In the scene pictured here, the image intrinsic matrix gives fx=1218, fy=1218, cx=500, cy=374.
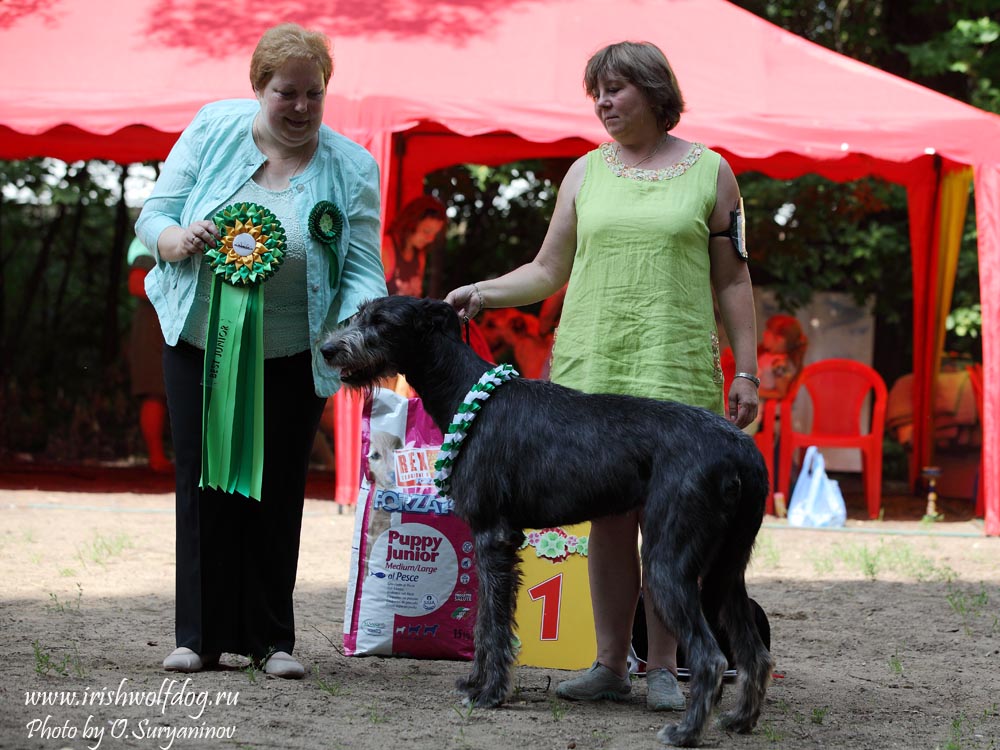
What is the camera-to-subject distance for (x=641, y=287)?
12.6 ft

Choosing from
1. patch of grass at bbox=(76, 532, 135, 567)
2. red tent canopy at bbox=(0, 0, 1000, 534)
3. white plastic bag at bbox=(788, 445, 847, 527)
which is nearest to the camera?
patch of grass at bbox=(76, 532, 135, 567)

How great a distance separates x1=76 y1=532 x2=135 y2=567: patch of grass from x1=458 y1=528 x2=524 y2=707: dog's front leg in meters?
3.53

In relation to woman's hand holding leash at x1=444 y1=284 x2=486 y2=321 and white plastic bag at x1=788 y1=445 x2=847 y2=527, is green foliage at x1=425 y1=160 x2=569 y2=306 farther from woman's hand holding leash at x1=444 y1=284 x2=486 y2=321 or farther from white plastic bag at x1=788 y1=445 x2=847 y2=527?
woman's hand holding leash at x1=444 y1=284 x2=486 y2=321

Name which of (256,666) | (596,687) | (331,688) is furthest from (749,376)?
(256,666)

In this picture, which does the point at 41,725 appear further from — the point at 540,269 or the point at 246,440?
the point at 540,269

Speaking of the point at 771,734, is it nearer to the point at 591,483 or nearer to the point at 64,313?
the point at 591,483

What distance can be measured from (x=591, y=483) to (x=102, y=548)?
4.34 meters

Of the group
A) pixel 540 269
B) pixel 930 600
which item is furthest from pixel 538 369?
pixel 540 269

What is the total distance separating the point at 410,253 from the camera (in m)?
9.37

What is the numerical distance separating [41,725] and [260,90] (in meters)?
2.04

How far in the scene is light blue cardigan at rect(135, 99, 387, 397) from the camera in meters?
4.01

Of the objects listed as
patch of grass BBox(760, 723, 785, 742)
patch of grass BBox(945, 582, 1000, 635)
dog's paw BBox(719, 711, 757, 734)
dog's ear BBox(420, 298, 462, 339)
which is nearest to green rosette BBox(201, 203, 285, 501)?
dog's ear BBox(420, 298, 462, 339)

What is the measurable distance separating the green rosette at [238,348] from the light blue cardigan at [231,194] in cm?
11

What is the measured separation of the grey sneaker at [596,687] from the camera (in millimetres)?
4047
